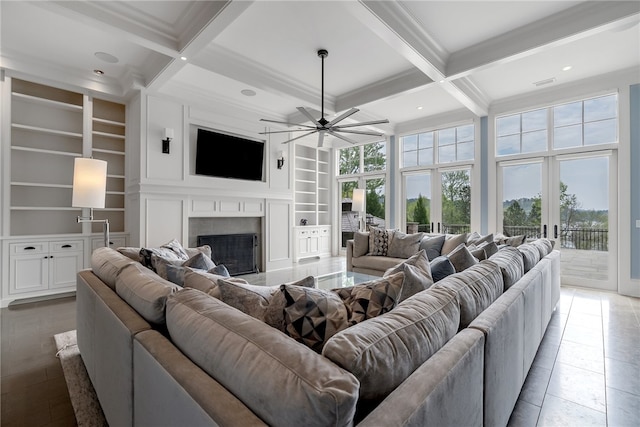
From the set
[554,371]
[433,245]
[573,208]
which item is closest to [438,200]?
[433,245]

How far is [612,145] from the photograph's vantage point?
4.39 meters

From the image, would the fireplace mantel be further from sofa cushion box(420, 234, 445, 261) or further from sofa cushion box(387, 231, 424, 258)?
sofa cushion box(420, 234, 445, 261)

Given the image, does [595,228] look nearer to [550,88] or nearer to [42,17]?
[550,88]

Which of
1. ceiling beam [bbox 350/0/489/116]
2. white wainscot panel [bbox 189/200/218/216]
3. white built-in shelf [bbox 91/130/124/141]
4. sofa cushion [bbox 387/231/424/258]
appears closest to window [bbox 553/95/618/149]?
ceiling beam [bbox 350/0/489/116]

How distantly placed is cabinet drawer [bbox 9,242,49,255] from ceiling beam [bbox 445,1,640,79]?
5.68m

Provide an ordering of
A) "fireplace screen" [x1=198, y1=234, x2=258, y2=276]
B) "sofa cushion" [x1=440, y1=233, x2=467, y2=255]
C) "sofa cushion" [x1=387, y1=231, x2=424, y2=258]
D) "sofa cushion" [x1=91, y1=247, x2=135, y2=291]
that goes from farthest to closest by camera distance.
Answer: "fireplace screen" [x1=198, y1=234, x2=258, y2=276] → "sofa cushion" [x1=387, y1=231, x2=424, y2=258] → "sofa cushion" [x1=440, y1=233, x2=467, y2=255] → "sofa cushion" [x1=91, y1=247, x2=135, y2=291]

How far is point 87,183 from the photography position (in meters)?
3.11

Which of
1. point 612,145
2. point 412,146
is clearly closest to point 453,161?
point 412,146

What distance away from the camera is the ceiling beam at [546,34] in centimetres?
282

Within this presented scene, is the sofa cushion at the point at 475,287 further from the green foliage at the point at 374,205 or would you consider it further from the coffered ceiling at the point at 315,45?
the green foliage at the point at 374,205

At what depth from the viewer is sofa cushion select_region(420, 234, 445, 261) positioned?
443 cm

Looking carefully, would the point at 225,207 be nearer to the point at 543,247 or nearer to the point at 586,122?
the point at 543,247

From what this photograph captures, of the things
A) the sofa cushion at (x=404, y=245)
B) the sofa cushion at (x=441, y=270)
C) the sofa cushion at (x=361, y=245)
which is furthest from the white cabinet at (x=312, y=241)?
the sofa cushion at (x=441, y=270)

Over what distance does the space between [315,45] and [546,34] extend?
2.43 metres
